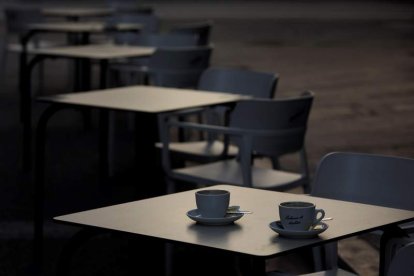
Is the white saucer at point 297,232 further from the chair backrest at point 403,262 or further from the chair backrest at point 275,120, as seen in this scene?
the chair backrest at point 275,120

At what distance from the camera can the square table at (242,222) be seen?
288 centimetres

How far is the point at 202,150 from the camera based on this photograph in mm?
6348

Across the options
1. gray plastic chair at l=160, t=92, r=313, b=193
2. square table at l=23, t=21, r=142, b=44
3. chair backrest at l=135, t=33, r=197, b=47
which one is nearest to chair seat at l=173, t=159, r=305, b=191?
gray plastic chair at l=160, t=92, r=313, b=193

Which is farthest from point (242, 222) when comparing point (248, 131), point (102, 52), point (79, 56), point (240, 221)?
point (102, 52)

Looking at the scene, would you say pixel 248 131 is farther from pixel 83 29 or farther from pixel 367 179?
pixel 83 29

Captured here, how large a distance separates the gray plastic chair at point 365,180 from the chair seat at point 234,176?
140cm

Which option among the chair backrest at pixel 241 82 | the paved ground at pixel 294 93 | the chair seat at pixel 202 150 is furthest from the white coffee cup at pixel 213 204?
the chair backrest at pixel 241 82

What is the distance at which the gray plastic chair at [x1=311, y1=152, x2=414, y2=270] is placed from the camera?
12.6ft

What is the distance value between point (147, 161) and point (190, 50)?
3.04 m

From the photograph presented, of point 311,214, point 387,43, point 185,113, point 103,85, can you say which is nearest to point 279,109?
point 185,113

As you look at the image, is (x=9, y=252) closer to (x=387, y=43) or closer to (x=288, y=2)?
(x=387, y=43)

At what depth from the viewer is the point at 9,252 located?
566 centimetres

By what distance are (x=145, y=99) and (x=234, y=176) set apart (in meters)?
0.56

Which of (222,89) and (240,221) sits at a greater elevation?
(240,221)
